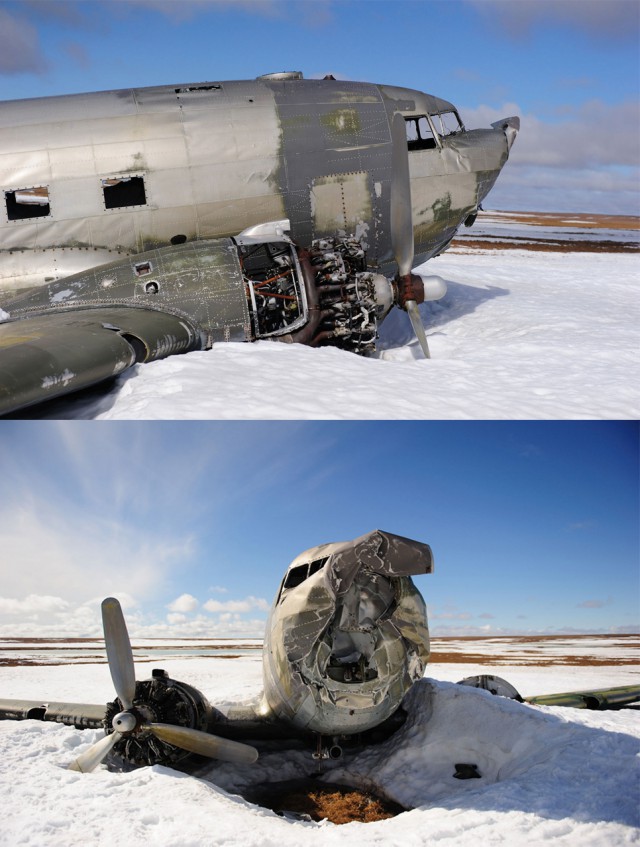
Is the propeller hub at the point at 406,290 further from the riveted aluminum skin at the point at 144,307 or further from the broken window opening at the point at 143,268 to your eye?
the broken window opening at the point at 143,268

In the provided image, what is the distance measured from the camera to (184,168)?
1642 cm

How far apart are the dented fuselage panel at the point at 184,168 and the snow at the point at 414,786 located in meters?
10.2

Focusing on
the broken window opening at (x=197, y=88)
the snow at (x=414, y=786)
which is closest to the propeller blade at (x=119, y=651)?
the snow at (x=414, y=786)

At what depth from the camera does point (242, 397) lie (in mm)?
11469

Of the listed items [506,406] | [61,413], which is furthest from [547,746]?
[61,413]

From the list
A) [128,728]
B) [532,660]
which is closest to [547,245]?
[532,660]

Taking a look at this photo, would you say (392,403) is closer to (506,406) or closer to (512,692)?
(506,406)

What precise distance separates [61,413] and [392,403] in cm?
555

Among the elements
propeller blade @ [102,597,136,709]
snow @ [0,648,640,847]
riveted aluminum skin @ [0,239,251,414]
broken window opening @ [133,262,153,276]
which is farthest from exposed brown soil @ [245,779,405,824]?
broken window opening @ [133,262,153,276]

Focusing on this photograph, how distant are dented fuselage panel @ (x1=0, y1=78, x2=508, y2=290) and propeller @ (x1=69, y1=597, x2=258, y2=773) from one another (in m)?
9.08

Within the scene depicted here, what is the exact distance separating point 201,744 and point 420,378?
24.2 feet

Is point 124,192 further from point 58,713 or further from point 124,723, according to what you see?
point 124,723

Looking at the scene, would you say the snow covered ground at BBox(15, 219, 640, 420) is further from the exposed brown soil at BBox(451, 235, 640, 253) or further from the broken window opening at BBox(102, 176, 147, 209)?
the exposed brown soil at BBox(451, 235, 640, 253)

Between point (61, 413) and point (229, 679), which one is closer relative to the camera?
point (61, 413)
